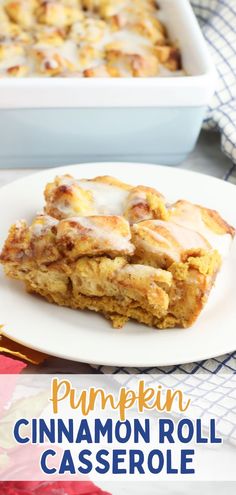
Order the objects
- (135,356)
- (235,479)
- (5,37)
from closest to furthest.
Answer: (235,479), (135,356), (5,37)

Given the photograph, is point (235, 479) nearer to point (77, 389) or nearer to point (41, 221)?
point (77, 389)

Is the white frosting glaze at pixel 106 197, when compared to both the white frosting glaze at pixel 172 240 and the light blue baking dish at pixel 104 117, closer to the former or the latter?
the white frosting glaze at pixel 172 240

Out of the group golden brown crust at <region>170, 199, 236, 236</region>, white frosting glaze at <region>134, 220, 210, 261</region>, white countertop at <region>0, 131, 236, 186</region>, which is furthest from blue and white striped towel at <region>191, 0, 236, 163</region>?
white frosting glaze at <region>134, 220, 210, 261</region>

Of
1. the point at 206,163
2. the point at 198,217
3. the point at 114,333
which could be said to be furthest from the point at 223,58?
the point at 114,333

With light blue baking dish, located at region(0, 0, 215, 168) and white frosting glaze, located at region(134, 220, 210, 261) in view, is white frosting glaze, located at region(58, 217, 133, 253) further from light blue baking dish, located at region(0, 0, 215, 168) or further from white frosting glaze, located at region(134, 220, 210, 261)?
light blue baking dish, located at region(0, 0, 215, 168)

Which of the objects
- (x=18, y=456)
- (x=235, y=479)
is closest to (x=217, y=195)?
(x=235, y=479)

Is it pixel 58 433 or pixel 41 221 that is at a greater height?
pixel 41 221

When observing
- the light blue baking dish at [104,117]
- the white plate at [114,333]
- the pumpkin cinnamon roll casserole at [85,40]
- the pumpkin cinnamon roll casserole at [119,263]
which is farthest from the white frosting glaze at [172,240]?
the pumpkin cinnamon roll casserole at [85,40]
